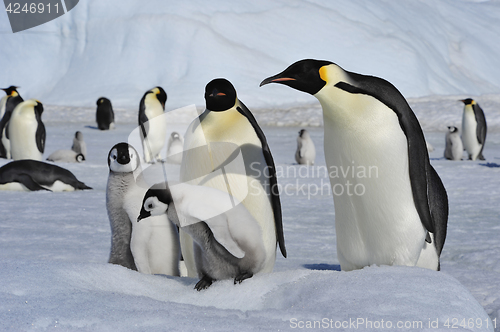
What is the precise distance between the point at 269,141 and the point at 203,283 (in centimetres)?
1071

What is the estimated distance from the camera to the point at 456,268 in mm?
2715

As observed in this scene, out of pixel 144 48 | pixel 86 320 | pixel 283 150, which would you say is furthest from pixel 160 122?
pixel 144 48

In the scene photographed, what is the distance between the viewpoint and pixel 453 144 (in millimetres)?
9273

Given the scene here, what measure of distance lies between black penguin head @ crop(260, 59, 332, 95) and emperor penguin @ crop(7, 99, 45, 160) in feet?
20.3

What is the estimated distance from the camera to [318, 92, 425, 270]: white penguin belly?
6.95 ft

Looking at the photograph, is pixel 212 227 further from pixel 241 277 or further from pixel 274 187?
pixel 274 187

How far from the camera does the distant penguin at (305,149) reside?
26.3ft

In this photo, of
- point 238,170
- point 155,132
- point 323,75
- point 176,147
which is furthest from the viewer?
point 155,132

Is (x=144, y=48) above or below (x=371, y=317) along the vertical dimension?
above

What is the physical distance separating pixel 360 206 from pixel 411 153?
1.00ft

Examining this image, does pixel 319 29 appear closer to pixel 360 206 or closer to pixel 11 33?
pixel 11 33

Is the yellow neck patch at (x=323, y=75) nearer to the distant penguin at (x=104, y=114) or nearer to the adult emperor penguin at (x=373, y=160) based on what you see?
the adult emperor penguin at (x=373, y=160)

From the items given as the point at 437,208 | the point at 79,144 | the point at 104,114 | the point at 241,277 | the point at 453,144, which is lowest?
the point at 453,144

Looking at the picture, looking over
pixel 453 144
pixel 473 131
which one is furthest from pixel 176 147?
pixel 473 131
